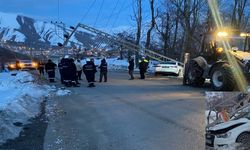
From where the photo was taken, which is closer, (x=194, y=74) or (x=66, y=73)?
(x=194, y=74)

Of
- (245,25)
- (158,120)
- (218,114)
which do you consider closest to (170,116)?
(158,120)

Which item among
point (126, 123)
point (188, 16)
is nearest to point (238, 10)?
point (188, 16)

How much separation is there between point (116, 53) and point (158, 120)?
4236 inches

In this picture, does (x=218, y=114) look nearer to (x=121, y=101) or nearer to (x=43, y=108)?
(x=43, y=108)

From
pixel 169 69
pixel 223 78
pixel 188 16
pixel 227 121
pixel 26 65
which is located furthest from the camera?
pixel 26 65

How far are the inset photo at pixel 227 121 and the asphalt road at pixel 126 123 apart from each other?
2088 mm

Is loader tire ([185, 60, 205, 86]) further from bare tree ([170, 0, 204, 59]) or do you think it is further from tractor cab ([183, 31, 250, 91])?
bare tree ([170, 0, 204, 59])

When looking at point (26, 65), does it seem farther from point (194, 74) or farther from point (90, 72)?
point (194, 74)

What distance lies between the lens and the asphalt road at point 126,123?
10629mm

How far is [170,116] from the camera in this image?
1496 cm

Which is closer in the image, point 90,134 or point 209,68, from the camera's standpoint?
point 90,134

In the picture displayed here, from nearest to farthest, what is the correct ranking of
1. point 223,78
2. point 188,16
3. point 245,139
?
point 245,139 → point 223,78 → point 188,16

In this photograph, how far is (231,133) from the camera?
296 inches

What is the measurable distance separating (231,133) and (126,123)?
A: 6.39 m
